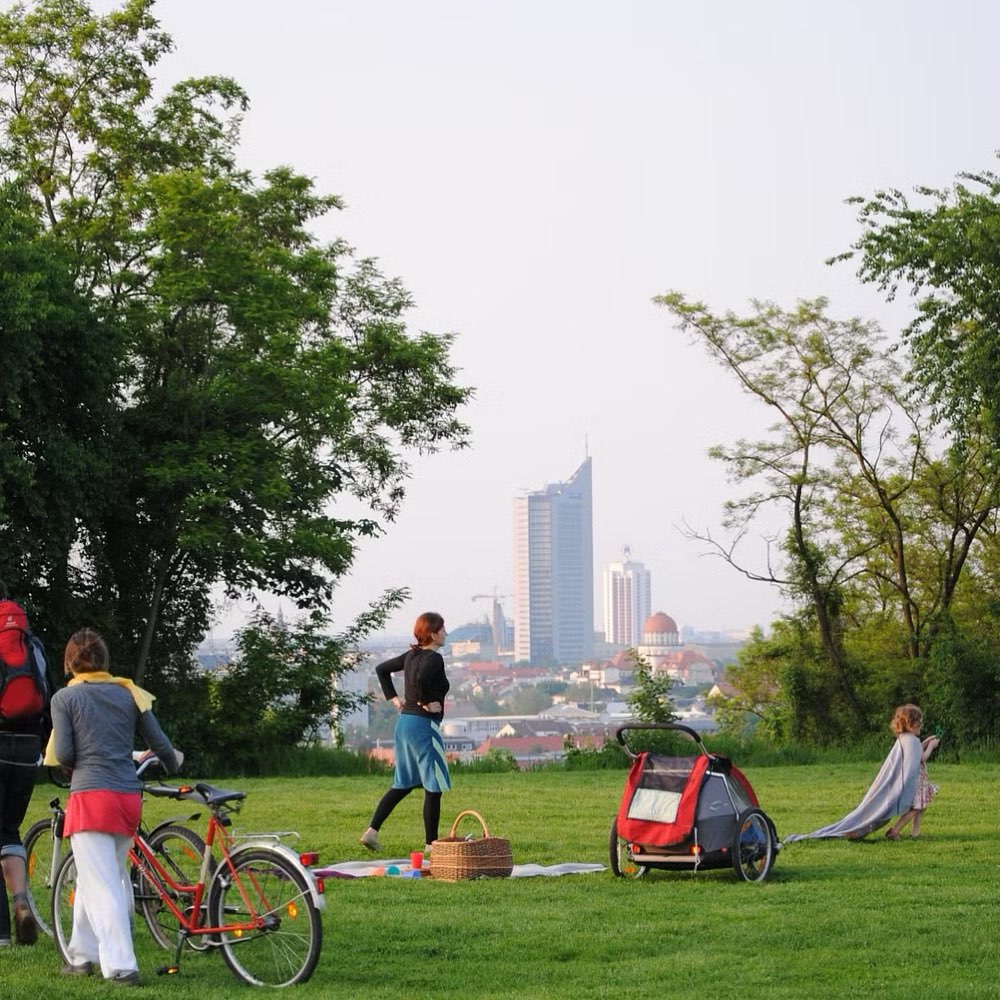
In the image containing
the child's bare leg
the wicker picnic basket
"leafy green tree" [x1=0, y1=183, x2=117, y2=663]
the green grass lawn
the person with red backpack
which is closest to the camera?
the green grass lawn

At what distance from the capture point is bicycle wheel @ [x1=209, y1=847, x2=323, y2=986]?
826 cm

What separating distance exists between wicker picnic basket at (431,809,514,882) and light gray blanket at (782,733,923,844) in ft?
10.9

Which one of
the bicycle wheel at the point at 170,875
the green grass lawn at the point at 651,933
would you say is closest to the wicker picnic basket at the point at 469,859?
the green grass lawn at the point at 651,933

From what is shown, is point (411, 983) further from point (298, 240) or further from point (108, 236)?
point (298, 240)

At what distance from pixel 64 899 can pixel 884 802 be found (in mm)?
7701

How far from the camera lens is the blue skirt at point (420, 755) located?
13.1 m

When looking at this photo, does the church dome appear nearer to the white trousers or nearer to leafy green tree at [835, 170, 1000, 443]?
leafy green tree at [835, 170, 1000, 443]

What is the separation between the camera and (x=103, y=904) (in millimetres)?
8422

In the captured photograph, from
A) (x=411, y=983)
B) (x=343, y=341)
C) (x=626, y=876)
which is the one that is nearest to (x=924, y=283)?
(x=343, y=341)

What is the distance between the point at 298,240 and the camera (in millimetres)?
36031

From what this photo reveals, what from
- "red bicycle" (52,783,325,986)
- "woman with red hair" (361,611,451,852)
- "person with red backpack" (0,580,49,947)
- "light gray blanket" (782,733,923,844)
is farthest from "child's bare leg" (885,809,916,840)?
"person with red backpack" (0,580,49,947)

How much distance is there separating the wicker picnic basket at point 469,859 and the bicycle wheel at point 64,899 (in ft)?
11.2

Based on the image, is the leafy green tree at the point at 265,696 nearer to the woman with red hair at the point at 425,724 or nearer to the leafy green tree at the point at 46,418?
the leafy green tree at the point at 46,418

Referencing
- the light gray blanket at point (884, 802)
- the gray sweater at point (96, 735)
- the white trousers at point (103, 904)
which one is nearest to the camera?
the white trousers at point (103, 904)
